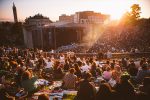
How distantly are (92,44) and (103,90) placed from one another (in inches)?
1361

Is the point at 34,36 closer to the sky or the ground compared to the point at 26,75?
closer to the sky

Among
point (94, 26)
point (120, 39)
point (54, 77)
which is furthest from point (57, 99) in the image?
point (94, 26)

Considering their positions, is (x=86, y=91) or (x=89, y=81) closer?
(x=86, y=91)

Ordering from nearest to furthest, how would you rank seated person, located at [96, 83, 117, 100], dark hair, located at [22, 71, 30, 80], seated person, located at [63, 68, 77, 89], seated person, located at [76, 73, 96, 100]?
seated person, located at [96, 83, 117, 100]
seated person, located at [76, 73, 96, 100]
dark hair, located at [22, 71, 30, 80]
seated person, located at [63, 68, 77, 89]

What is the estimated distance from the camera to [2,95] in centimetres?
716

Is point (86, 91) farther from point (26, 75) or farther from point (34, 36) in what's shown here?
point (34, 36)

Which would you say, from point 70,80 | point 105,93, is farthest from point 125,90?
point 70,80

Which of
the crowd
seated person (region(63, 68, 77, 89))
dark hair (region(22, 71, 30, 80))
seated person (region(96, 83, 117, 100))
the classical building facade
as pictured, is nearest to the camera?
seated person (region(96, 83, 117, 100))

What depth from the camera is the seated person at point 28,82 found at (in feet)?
35.3

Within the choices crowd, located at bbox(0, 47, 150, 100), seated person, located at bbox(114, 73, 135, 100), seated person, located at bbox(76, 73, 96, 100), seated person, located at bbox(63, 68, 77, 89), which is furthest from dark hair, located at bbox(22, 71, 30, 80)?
seated person, located at bbox(114, 73, 135, 100)

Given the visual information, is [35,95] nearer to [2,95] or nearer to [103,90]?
[2,95]

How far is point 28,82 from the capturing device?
35.7 feet

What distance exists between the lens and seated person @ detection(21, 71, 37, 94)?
10.8 meters

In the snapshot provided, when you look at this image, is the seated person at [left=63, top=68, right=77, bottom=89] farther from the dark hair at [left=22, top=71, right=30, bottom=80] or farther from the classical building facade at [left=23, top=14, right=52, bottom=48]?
the classical building facade at [left=23, top=14, right=52, bottom=48]
